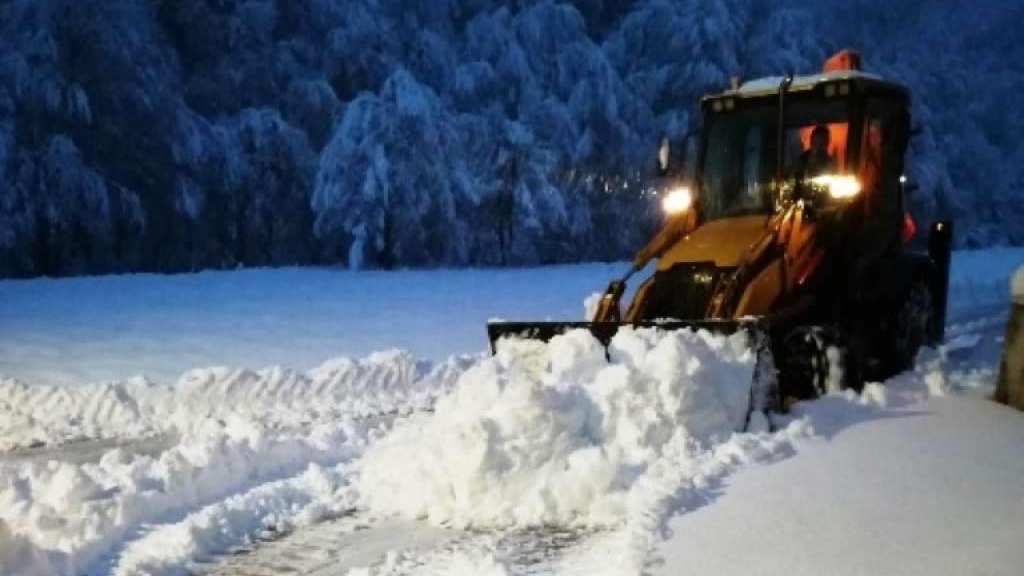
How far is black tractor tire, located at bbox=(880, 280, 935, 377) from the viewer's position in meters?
9.63

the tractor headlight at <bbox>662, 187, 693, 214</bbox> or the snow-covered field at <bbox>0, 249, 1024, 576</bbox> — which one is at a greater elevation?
the tractor headlight at <bbox>662, 187, 693, 214</bbox>

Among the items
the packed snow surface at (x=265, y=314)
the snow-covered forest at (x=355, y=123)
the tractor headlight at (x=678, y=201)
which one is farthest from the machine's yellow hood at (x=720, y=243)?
the snow-covered forest at (x=355, y=123)

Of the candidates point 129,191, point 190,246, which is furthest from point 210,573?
point 190,246

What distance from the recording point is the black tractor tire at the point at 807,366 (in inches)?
329

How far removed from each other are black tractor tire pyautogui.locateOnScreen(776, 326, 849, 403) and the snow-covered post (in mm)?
1210

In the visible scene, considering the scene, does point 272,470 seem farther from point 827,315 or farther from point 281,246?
point 281,246

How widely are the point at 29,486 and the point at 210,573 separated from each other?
1.81m

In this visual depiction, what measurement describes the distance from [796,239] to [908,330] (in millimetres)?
2289

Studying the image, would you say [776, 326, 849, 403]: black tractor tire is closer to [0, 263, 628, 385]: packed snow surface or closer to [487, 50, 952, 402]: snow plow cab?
[487, 50, 952, 402]: snow plow cab

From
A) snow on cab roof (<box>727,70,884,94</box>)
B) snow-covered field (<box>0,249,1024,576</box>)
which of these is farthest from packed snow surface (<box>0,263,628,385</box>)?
snow on cab roof (<box>727,70,884,94</box>)

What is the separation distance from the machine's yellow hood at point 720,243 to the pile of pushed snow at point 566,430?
57.8 inches

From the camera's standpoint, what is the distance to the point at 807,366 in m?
8.40

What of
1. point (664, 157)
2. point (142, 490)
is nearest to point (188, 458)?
point (142, 490)

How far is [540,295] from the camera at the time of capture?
824 inches
